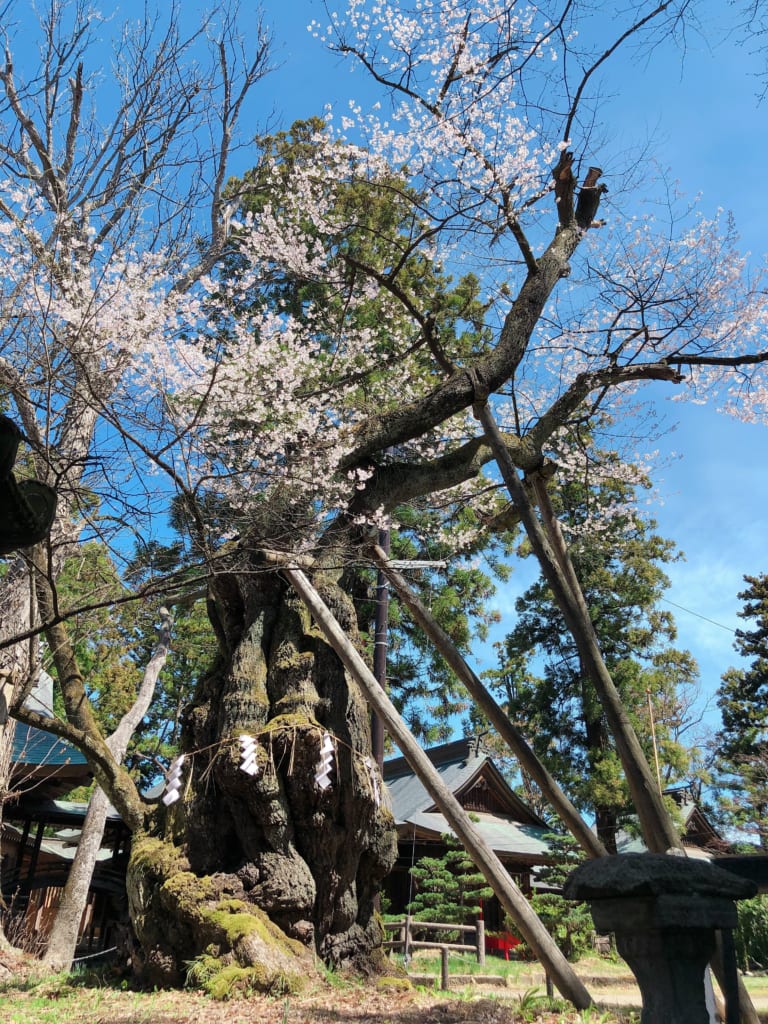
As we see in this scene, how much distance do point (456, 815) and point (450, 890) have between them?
1078 cm

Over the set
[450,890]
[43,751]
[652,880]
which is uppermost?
[43,751]

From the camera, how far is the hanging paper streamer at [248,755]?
563cm

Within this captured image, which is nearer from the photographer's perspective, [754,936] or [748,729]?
[754,936]

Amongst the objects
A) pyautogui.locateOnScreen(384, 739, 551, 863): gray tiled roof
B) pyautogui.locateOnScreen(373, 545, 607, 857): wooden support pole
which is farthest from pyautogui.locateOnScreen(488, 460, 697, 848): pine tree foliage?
pyautogui.locateOnScreen(373, 545, 607, 857): wooden support pole

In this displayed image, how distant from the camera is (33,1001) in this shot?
5465 mm

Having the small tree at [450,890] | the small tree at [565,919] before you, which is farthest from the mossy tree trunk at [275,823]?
the small tree at [565,919]

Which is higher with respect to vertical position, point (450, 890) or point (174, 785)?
point (174, 785)

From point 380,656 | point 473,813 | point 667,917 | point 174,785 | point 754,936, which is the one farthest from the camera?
point 473,813

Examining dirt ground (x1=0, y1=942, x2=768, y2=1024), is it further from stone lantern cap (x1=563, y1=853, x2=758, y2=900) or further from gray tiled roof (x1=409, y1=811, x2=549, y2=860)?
gray tiled roof (x1=409, y1=811, x2=549, y2=860)

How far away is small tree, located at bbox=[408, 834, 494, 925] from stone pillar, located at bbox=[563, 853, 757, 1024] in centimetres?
1229

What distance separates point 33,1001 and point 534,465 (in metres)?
6.20

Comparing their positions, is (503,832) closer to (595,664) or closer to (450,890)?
(450,890)

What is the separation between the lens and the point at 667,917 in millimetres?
2588

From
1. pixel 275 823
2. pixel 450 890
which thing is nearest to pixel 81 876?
pixel 275 823
